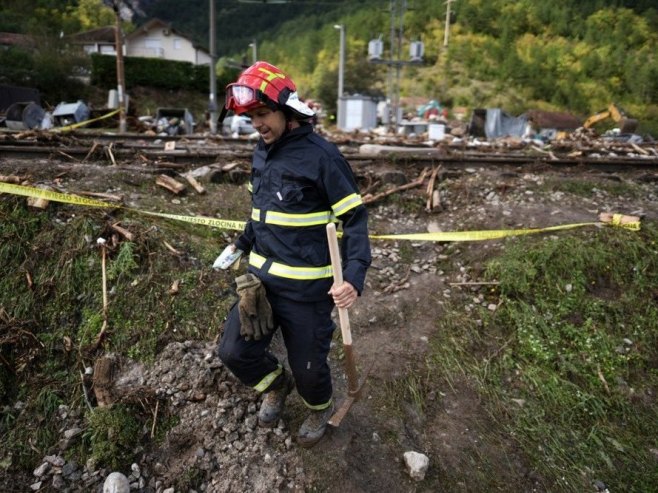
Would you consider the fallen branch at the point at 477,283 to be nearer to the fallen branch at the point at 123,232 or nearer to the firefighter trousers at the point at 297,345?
the firefighter trousers at the point at 297,345

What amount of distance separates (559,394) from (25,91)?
21205 mm

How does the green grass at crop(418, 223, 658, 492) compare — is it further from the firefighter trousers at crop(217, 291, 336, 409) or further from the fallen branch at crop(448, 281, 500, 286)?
the firefighter trousers at crop(217, 291, 336, 409)

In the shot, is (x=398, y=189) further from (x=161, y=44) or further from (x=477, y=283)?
(x=161, y=44)

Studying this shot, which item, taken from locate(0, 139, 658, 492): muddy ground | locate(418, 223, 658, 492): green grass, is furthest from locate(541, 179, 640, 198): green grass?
locate(418, 223, 658, 492): green grass

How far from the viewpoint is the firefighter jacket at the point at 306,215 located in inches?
101

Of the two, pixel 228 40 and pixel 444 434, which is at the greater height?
pixel 228 40

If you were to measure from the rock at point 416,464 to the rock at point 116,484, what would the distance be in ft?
→ 6.21

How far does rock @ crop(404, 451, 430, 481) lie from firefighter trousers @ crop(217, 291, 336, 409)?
0.75m

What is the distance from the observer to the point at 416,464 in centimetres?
299

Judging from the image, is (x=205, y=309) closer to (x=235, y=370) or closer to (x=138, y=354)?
(x=138, y=354)

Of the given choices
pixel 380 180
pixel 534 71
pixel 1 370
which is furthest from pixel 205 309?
pixel 534 71

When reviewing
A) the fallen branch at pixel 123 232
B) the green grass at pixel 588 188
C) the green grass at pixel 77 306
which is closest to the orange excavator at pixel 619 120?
the green grass at pixel 588 188

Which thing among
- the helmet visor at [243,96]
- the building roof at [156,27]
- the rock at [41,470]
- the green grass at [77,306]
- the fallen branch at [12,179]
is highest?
the building roof at [156,27]

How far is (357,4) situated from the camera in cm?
7550
